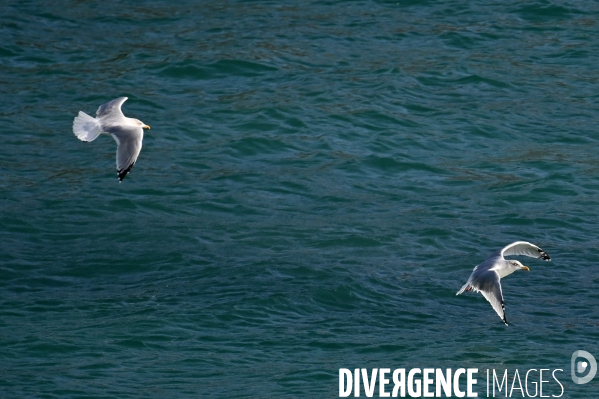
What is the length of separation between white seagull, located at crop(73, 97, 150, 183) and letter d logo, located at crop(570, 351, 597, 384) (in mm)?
4967

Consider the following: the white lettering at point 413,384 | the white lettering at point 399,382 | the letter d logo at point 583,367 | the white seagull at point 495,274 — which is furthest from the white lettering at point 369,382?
the letter d logo at point 583,367

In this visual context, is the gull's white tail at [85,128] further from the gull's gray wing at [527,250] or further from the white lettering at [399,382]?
the gull's gray wing at [527,250]

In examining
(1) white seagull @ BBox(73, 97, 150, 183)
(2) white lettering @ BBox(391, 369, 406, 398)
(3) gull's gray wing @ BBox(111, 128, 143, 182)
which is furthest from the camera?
(1) white seagull @ BBox(73, 97, 150, 183)

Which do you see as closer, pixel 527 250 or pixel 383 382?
pixel 383 382

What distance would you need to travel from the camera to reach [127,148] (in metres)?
12.5

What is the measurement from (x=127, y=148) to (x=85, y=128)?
57cm

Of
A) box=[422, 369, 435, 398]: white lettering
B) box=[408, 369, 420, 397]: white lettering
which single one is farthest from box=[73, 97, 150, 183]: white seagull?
box=[422, 369, 435, 398]: white lettering

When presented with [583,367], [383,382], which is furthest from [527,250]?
[383,382]

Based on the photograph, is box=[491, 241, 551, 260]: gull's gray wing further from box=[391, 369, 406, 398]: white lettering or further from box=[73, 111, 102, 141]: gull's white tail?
box=[73, 111, 102, 141]: gull's white tail

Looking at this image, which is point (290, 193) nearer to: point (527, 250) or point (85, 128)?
point (527, 250)

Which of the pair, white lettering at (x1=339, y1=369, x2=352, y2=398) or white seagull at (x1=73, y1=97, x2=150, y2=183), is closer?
white lettering at (x1=339, y1=369, x2=352, y2=398)

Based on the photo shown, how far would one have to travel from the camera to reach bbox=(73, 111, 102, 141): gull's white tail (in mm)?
12562

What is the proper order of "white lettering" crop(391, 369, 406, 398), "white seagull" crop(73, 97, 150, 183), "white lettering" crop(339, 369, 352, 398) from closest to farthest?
"white lettering" crop(339, 369, 352, 398), "white lettering" crop(391, 369, 406, 398), "white seagull" crop(73, 97, 150, 183)

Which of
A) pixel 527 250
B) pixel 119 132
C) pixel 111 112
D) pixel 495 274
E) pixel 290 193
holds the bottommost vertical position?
pixel 495 274
